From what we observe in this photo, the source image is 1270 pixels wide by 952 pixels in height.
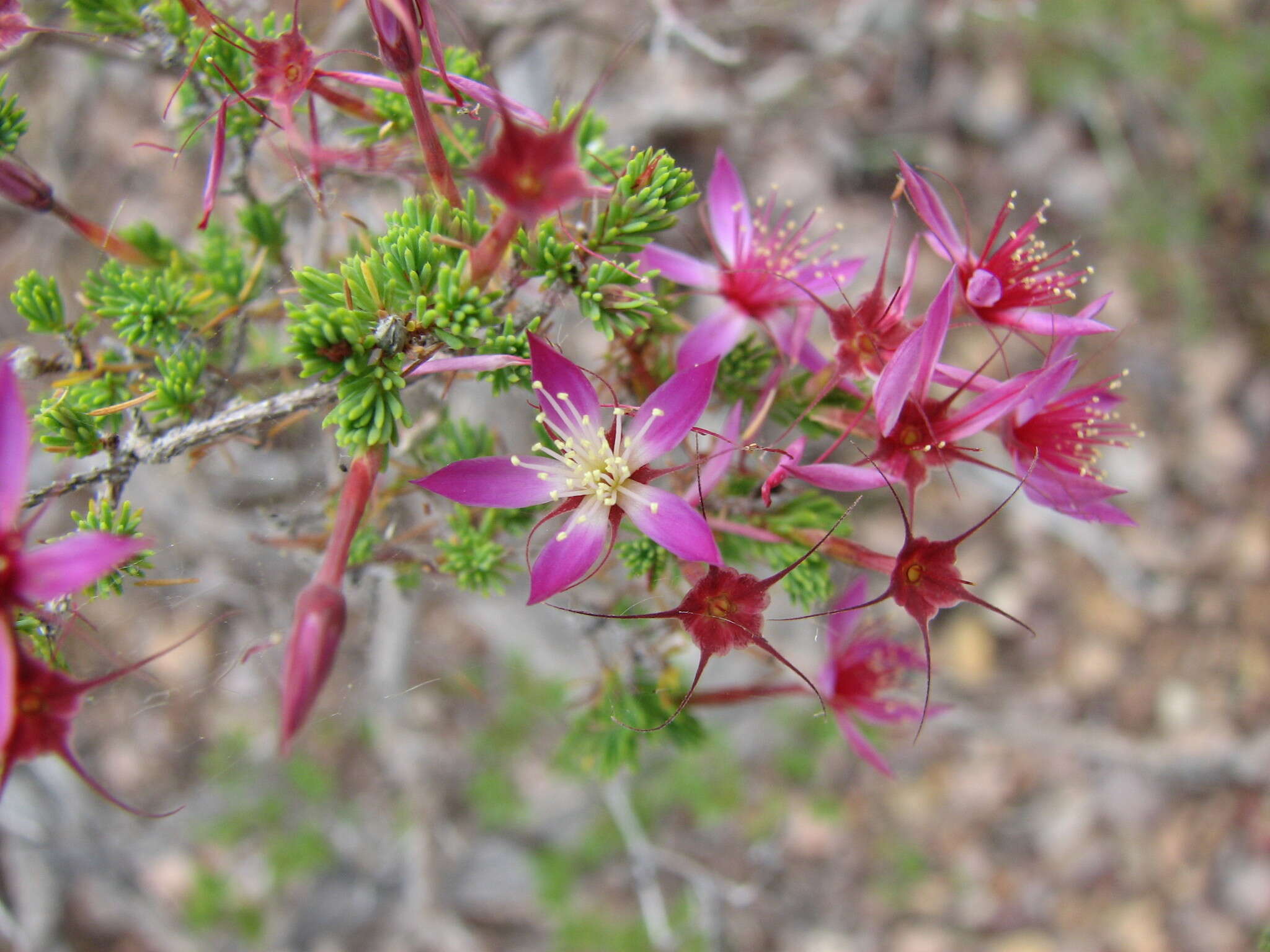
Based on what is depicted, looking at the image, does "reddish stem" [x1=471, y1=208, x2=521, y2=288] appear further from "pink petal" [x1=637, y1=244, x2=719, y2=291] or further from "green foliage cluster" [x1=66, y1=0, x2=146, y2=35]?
"green foliage cluster" [x1=66, y1=0, x2=146, y2=35]

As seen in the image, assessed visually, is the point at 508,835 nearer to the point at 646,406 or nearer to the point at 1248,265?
the point at 646,406

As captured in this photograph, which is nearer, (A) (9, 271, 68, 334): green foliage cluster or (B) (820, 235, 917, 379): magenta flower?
(B) (820, 235, 917, 379): magenta flower

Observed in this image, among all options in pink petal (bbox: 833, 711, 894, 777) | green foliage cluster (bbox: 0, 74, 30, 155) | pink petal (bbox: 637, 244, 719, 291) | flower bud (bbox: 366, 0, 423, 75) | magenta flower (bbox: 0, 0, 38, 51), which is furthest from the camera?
pink petal (bbox: 833, 711, 894, 777)

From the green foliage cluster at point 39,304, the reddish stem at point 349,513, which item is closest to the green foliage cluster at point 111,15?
the green foliage cluster at point 39,304

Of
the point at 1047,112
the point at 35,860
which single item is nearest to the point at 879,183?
the point at 1047,112

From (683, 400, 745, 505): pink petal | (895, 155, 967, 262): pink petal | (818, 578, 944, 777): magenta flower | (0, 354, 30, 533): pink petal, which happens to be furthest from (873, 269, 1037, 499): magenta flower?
(0, 354, 30, 533): pink petal

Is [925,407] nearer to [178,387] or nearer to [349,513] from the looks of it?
[349,513]

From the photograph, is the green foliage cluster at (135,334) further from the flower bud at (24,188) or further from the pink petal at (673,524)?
the pink petal at (673,524)
